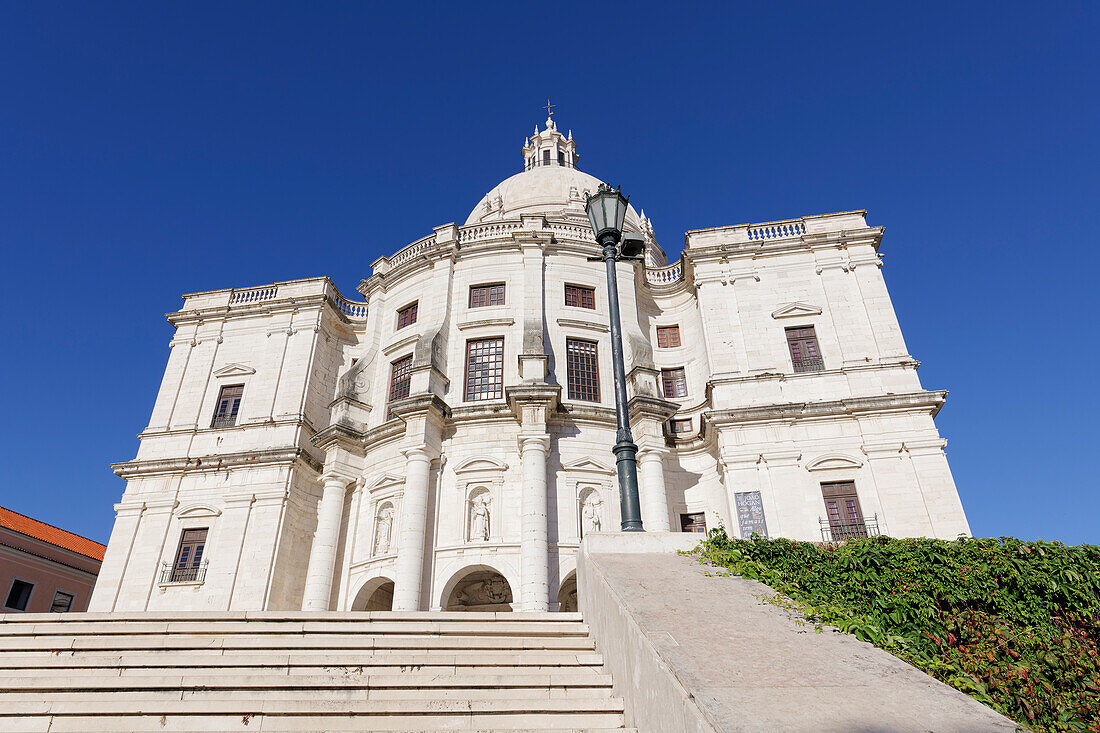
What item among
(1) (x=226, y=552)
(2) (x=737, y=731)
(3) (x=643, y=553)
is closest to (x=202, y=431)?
(1) (x=226, y=552)

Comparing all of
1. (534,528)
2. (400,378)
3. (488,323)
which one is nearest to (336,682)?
(534,528)

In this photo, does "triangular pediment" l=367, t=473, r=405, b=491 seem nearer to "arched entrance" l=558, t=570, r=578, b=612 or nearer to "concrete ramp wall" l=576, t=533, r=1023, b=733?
"arched entrance" l=558, t=570, r=578, b=612

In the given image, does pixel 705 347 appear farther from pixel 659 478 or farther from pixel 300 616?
pixel 300 616

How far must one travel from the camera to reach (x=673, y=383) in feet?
91.5

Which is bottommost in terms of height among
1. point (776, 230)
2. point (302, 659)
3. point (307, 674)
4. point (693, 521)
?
point (307, 674)

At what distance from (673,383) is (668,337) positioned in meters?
2.44

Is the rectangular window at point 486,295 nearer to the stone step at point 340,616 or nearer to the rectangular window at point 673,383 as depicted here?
the rectangular window at point 673,383

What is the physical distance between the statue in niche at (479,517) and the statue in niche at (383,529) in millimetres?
3127

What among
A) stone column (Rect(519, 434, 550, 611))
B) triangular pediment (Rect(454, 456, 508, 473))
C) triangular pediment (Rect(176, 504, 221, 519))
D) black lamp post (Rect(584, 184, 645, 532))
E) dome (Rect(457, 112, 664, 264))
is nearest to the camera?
black lamp post (Rect(584, 184, 645, 532))

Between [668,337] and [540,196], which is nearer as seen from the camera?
[668,337]

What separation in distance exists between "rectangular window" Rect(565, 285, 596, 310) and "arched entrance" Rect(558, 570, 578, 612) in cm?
1126

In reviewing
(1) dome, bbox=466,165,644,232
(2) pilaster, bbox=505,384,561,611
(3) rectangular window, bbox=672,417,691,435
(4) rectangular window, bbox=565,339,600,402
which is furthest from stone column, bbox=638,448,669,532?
(1) dome, bbox=466,165,644,232

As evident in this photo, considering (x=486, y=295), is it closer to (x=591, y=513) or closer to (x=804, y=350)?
(x=591, y=513)

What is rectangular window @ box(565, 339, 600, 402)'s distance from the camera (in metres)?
25.7
